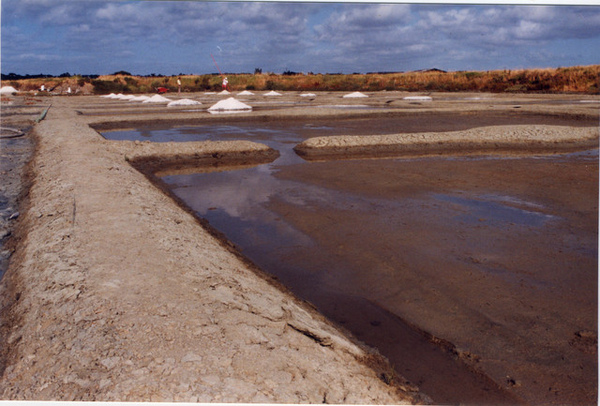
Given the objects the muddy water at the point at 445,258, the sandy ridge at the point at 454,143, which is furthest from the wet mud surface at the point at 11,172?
the sandy ridge at the point at 454,143

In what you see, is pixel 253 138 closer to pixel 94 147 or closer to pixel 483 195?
pixel 94 147

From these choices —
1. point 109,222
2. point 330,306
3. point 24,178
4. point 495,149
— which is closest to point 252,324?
point 330,306

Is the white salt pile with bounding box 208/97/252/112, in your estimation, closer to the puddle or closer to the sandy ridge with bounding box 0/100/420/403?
the puddle

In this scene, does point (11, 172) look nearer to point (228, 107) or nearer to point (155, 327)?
point (155, 327)

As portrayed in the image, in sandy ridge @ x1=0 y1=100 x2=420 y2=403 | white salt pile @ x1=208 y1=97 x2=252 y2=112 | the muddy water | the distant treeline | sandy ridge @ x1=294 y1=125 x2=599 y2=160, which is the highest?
the distant treeline

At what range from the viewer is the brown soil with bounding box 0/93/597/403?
232 centimetres

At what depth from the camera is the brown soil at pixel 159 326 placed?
7.61 ft

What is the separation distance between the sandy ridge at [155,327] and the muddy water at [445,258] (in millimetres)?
640

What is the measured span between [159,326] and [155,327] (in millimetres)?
24

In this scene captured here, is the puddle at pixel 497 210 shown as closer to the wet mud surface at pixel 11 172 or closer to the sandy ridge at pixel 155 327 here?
the sandy ridge at pixel 155 327

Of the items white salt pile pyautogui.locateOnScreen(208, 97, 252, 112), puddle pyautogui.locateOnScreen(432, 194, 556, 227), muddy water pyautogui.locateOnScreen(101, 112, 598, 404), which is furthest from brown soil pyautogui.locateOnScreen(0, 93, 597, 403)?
white salt pile pyautogui.locateOnScreen(208, 97, 252, 112)

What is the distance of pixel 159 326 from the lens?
2775 mm

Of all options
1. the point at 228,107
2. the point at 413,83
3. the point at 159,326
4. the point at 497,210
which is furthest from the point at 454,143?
the point at 413,83

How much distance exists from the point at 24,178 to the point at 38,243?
4738 millimetres
